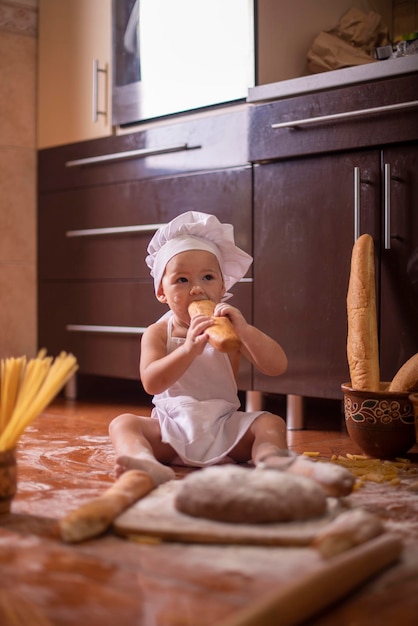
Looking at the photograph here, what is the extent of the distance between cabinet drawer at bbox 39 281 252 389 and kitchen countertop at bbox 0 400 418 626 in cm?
122

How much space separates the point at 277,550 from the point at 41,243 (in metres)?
2.10

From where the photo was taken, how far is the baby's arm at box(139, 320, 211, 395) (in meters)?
1.57

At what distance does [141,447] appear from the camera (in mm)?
1549

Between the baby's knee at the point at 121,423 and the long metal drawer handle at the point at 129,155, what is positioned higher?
the long metal drawer handle at the point at 129,155

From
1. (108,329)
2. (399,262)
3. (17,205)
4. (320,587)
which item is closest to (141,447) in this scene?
(320,587)

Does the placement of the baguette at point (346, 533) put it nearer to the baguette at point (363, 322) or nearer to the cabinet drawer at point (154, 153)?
the baguette at point (363, 322)

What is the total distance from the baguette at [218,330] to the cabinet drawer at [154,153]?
2.55 feet

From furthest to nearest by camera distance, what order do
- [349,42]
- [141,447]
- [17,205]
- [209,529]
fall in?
[17,205], [349,42], [141,447], [209,529]

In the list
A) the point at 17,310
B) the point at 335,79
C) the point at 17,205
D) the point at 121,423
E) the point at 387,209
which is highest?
the point at 335,79

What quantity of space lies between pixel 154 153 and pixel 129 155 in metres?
0.10

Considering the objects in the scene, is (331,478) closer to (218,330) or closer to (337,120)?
(218,330)

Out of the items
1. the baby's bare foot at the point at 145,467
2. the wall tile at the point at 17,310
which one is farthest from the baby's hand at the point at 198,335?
the wall tile at the point at 17,310

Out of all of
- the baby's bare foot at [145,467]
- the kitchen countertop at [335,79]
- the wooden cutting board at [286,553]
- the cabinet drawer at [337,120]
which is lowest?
the wooden cutting board at [286,553]

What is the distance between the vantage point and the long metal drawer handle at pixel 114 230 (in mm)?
2541
